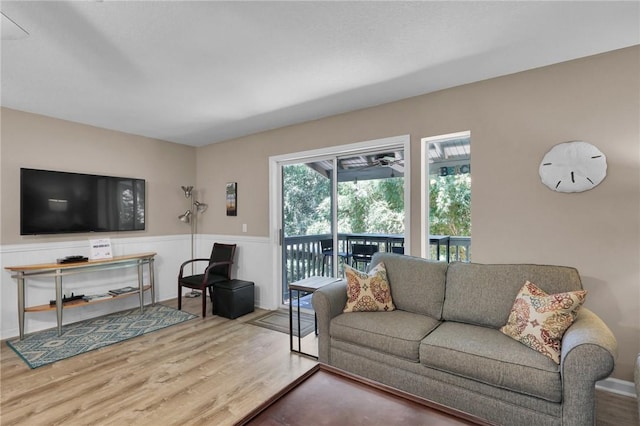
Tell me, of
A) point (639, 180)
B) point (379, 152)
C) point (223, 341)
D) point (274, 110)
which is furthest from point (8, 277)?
point (639, 180)

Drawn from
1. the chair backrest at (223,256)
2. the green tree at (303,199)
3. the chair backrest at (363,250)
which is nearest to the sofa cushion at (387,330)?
the chair backrest at (363,250)

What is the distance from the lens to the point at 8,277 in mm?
3289

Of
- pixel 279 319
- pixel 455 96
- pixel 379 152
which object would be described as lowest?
pixel 279 319

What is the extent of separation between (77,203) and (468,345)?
4.45 metres

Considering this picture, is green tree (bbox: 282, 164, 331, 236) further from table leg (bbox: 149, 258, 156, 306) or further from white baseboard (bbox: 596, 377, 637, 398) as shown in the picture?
white baseboard (bbox: 596, 377, 637, 398)

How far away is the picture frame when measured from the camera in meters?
4.66

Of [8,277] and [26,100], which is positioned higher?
[26,100]

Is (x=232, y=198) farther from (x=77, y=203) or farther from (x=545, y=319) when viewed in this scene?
(x=545, y=319)

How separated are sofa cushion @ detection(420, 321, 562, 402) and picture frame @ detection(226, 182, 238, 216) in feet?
11.3

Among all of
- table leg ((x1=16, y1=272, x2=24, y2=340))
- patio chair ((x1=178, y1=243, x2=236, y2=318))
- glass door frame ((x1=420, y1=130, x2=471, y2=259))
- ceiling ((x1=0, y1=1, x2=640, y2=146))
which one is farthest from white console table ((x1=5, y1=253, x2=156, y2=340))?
glass door frame ((x1=420, y1=130, x2=471, y2=259))

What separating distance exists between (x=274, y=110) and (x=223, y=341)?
2.58 meters

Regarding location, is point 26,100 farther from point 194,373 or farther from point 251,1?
point 194,373

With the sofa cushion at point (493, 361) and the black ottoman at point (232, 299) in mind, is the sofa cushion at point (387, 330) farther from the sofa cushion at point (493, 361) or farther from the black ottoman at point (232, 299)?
Answer: the black ottoman at point (232, 299)

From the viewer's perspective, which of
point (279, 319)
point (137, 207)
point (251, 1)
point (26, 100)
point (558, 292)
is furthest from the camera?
point (137, 207)
